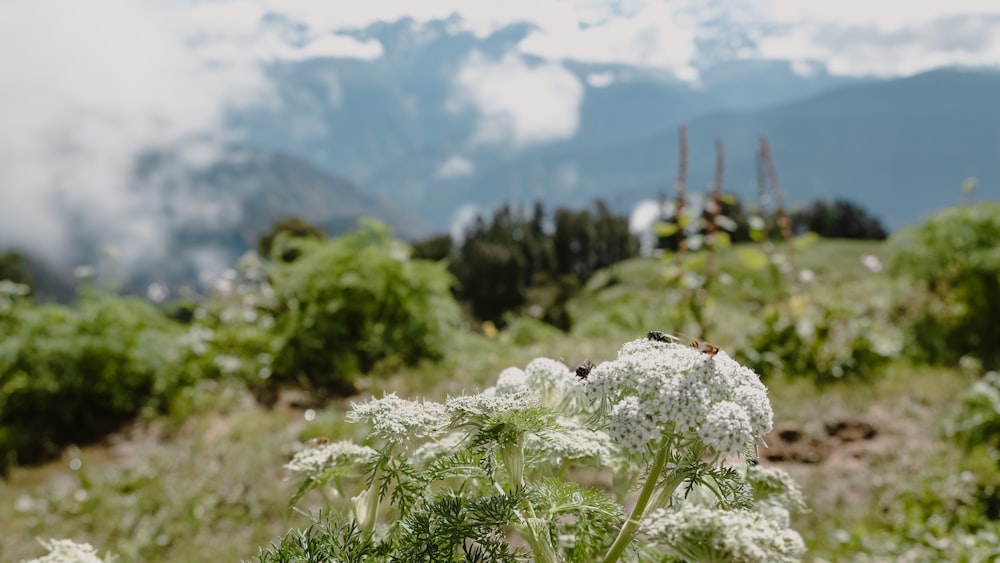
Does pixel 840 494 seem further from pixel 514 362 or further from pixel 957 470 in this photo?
pixel 514 362

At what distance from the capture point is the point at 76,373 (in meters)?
7.25

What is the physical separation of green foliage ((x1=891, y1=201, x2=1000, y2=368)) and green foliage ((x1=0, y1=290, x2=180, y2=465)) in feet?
29.8

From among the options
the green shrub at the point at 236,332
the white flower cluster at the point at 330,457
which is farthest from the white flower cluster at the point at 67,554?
the green shrub at the point at 236,332

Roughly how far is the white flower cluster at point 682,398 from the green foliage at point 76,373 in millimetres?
7499

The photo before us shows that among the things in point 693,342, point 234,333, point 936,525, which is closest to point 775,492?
point 693,342

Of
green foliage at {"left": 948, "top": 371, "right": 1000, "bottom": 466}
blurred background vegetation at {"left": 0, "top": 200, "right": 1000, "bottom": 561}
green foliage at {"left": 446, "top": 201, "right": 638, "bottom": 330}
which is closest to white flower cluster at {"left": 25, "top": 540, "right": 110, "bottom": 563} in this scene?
blurred background vegetation at {"left": 0, "top": 200, "right": 1000, "bottom": 561}

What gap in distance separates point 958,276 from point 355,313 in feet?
24.9

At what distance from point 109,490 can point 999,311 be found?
982cm

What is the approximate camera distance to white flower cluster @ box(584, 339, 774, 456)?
1.00 m

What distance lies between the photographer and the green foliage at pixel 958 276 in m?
7.96

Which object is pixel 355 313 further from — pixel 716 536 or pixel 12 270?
pixel 12 270

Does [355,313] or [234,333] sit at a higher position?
[355,313]

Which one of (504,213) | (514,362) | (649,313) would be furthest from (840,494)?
(504,213)

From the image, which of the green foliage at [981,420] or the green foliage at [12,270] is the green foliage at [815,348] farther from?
the green foliage at [12,270]
